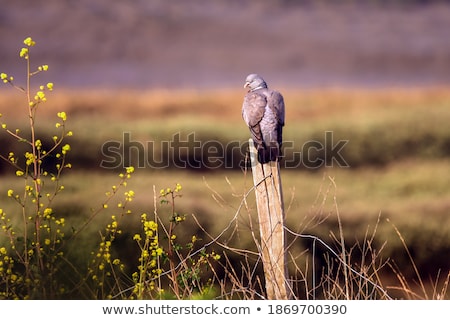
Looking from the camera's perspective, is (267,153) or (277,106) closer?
(267,153)

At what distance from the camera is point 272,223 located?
5020mm

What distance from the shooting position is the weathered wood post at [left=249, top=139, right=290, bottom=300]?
4.97 meters

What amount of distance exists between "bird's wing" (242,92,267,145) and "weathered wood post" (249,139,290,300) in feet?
2.34

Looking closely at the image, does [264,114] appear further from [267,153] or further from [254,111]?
[267,153]

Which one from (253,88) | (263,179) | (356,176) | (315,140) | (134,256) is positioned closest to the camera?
(263,179)

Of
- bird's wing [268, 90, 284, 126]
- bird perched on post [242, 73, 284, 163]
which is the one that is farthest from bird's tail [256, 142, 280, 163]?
bird's wing [268, 90, 284, 126]

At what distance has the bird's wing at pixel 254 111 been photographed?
586 cm

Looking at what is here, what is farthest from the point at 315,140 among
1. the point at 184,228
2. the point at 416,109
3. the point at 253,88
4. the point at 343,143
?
the point at 253,88

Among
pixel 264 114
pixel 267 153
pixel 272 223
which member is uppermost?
pixel 264 114

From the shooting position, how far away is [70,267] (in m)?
5.36

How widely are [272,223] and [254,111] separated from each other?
4.00 feet

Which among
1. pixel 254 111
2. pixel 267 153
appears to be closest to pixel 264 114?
pixel 254 111
